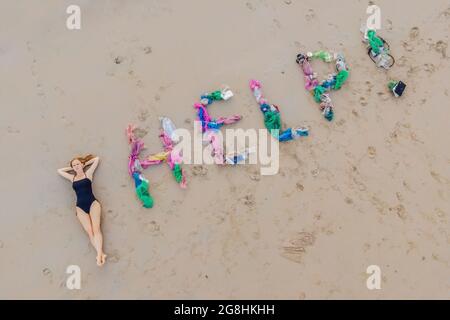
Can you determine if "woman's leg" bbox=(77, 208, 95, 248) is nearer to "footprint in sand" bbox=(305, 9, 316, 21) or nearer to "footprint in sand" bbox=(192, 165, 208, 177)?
"footprint in sand" bbox=(192, 165, 208, 177)

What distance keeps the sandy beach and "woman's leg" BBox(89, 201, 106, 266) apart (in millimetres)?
112

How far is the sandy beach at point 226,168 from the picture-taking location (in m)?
5.59

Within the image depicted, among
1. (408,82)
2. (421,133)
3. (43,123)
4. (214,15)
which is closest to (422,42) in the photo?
(408,82)

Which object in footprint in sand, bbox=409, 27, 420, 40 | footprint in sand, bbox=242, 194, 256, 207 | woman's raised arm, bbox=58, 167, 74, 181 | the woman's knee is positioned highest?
footprint in sand, bbox=409, 27, 420, 40

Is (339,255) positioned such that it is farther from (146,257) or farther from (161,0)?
(161,0)

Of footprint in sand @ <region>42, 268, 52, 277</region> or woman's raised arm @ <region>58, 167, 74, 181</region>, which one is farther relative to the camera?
woman's raised arm @ <region>58, 167, 74, 181</region>

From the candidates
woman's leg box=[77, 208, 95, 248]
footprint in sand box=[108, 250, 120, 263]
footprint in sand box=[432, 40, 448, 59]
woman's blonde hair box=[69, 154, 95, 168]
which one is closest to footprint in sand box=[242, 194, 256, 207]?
footprint in sand box=[108, 250, 120, 263]

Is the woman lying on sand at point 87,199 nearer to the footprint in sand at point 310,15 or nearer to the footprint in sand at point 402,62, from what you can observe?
the footprint in sand at point 310,15

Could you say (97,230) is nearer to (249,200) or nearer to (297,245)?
(249,200)

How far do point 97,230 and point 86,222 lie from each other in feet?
0.54

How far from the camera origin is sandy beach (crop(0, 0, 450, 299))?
5590mm

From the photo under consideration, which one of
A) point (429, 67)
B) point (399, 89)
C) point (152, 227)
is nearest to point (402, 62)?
point (429, 67)

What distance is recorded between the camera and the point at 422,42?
661 cm

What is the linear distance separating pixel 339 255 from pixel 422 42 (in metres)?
3.09
